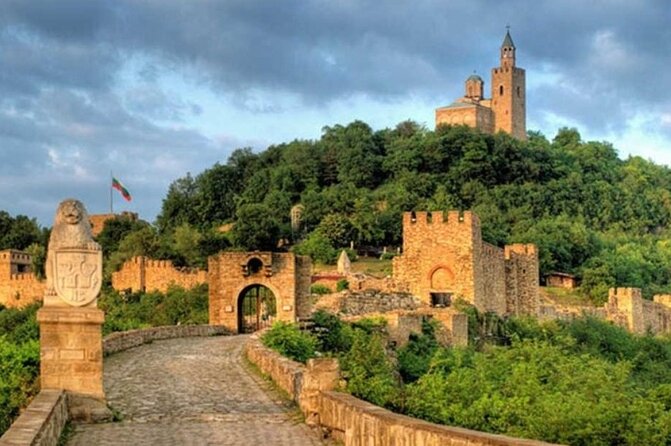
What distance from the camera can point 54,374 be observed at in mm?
11273

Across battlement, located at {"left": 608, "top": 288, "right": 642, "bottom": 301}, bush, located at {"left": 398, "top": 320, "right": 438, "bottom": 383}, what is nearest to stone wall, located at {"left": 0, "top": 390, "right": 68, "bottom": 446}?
bush, located at {"left": 398, "top": 320, "right": 438, "bottom": 383}

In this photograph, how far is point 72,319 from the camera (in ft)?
37.0

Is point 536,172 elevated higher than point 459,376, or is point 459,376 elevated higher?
point 536,172

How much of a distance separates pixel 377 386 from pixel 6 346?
550cm

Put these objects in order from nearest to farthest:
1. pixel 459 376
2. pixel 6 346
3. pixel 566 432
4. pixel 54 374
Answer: pixel 54 374 < pixel 566 432 < pixel 6 346 < pixel 459 376

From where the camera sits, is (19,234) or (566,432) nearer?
(566,432)

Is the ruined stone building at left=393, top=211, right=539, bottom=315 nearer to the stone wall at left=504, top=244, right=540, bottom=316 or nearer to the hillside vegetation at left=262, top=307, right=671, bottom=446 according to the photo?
the hillside vegetation at left=262, top=307, right=671, bottom=446

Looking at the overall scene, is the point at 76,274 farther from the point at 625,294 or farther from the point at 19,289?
the point at 19,289

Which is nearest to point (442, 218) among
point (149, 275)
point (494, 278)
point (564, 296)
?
point (494, 278)

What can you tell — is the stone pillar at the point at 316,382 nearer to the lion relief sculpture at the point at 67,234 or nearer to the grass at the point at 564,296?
the lion relief sculpture at the point at 67,234

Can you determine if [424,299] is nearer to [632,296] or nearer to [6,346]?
[632,296]

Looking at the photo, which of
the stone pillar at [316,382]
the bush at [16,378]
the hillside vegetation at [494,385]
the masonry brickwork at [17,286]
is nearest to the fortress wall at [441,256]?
the hillside vegetation at [494,385]

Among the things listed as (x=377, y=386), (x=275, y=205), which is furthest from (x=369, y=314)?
(x=275, y=205)

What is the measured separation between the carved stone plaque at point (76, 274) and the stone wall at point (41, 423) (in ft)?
3.10
